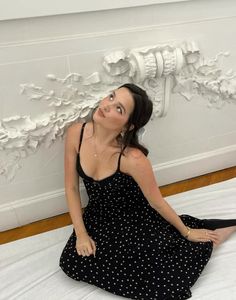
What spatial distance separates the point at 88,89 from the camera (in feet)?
4.94

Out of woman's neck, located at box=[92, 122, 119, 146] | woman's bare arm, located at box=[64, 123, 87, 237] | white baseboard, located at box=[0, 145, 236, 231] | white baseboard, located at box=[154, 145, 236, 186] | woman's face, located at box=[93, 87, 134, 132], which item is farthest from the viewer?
white baseboard, located at box=[154, 145, 236, 186]

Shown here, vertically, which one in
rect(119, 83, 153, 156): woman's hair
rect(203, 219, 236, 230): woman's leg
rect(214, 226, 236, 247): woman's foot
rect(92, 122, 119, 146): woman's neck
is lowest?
rect(214, 226, 236, 247): woman's foot

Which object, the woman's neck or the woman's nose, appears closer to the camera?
the woman's nose

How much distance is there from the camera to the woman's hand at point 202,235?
146 centimetres

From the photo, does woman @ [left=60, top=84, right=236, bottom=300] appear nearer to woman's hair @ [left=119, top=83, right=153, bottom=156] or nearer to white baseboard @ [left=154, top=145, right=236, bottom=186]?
woman's hair @ [left=119, top=83, right=153, bottom=156]

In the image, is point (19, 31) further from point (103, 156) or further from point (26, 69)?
point (103, 156)

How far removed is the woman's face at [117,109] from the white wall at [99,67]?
0.32 meters

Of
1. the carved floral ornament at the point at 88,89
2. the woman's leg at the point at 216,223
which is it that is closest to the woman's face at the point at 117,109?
the carved floral ornament at the point at 88,89

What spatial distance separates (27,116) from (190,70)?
79cm

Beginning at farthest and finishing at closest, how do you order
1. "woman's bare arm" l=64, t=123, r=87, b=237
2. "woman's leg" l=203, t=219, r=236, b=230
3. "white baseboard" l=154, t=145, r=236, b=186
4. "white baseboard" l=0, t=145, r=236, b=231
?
"white baseboard" l=154, t=145, r=236, b=186, "white baseboard" l=0, t=145, r=236, b=231, "woman's leg" l=203, t=219, r=236, b=230, "woman's bare arm" l=64, t=123, r=87, b=237

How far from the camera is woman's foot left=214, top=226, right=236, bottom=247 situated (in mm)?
1509

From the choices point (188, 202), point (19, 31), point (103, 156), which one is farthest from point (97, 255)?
point (19, 31)

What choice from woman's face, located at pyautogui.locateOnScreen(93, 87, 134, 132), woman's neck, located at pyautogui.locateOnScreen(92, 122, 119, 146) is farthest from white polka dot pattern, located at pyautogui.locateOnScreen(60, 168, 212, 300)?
woman's face, located at pyautogui.locateOnScreen(93, 87, 134, 132)

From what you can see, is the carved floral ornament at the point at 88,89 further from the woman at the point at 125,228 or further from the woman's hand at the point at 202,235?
the woman's hand at the point at 202,235
